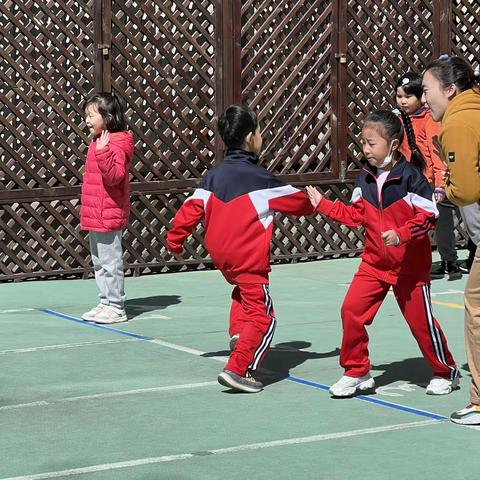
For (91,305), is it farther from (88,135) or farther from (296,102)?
(296,102)

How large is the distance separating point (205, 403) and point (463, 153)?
6.01ft

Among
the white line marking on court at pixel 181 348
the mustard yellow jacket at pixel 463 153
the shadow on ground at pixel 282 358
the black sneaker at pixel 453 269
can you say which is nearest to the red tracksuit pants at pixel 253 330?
the shadow on ground at pixel 282 358

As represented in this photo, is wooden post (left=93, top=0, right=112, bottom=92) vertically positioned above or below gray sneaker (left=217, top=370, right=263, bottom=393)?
above

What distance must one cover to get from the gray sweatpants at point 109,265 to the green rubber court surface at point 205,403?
23 cm

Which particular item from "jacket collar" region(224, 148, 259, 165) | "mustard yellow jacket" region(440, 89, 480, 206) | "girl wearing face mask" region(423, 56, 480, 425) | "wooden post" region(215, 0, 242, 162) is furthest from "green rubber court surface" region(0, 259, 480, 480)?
"wooden post" region(215, 0, 242, 162)

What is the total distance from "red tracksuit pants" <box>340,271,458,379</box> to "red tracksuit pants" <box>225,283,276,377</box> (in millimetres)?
430

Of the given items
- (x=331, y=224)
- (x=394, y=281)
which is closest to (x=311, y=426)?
(x=394, y=281)

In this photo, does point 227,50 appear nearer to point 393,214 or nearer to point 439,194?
point 439,194

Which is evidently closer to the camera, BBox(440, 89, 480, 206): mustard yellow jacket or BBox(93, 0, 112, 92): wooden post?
BBox(440, 89, 480, 206): mustard yellow jacket

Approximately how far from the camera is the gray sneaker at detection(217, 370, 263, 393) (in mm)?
6730

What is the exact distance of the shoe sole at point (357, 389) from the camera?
6629 millimetres

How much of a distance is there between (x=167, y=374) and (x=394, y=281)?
146 cm

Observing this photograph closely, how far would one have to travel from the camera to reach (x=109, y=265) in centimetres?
900

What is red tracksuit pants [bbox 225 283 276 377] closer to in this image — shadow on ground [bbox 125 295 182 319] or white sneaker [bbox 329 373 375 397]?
white sneaker [bbox 329 373 375 397]
